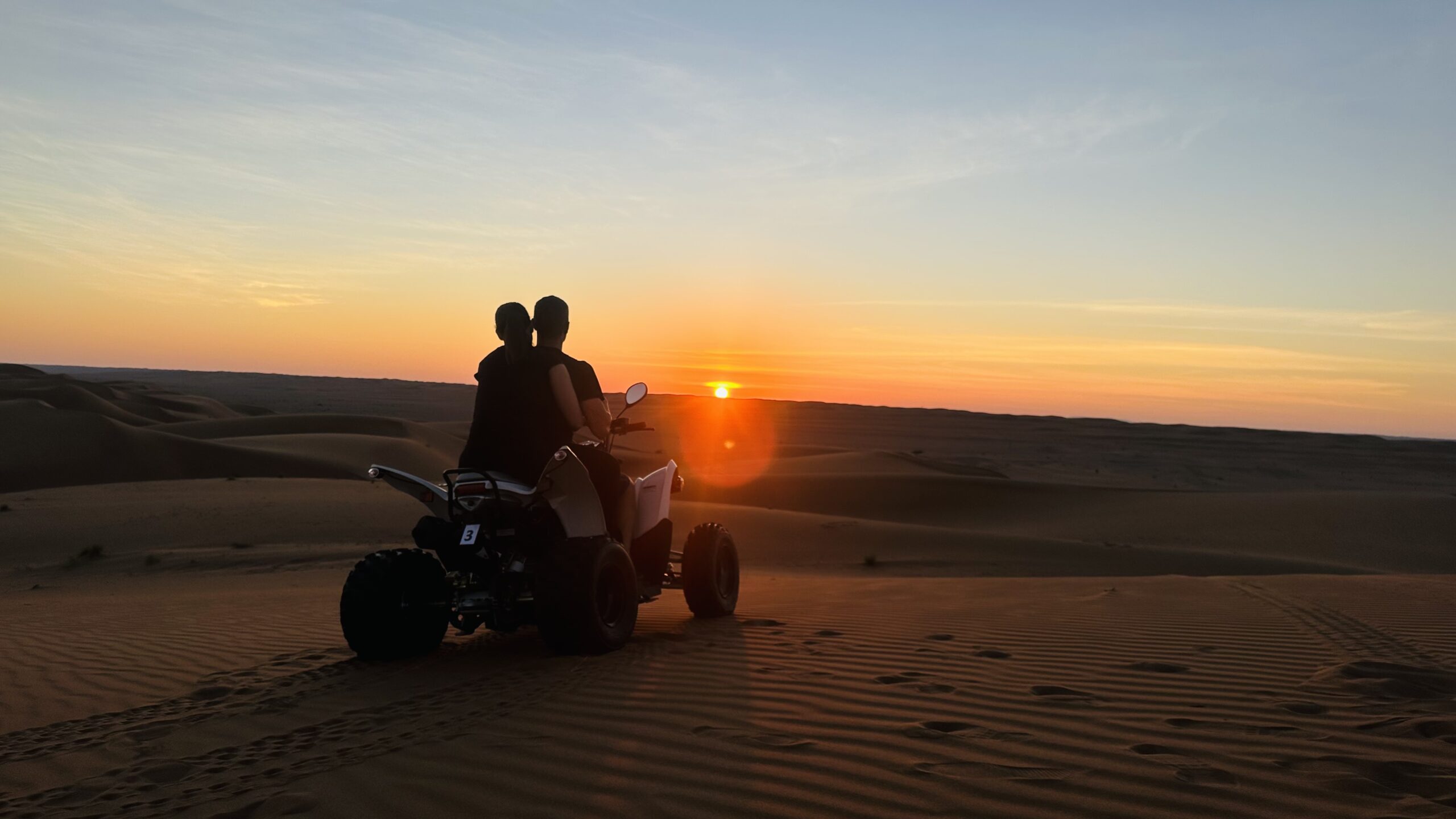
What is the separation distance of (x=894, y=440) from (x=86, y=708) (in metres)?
57.4

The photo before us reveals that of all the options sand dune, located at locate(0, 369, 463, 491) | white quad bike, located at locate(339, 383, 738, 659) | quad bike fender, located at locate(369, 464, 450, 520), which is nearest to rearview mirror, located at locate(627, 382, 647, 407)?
white quad bike, located at locate(339, 383, 738, 659)

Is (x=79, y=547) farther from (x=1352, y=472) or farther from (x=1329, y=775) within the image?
(x=1352, y=472)

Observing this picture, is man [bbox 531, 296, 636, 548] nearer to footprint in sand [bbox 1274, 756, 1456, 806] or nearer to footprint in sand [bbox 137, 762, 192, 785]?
footprint in sand [bbox 137, 762, 192, 785]

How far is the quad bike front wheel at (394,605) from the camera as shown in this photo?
20.1ft

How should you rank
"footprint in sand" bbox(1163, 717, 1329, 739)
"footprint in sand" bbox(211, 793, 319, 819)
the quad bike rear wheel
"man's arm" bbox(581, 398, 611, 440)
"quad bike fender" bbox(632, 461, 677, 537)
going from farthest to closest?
1. "quad bike fender" bbox(632, 461, 677, 537)
2. "man's arm" bbox(581, 398, 611, 440)
3. the quad bike rear wheel
4. "footprint in sand" bbox(1163, 717, 1329, 739)
5. "footprint in sand" bbox(211, 793, 319, 819)

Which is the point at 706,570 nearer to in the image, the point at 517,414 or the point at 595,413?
the point at 595,413

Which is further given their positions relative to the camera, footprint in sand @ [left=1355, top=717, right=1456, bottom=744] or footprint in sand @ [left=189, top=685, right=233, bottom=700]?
footprint in sand @ [left=189, top=685, right=233, bottom=700]

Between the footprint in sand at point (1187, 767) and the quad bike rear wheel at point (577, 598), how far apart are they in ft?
9.42

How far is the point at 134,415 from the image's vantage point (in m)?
40.1

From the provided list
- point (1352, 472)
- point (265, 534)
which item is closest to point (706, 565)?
point (265, 534)

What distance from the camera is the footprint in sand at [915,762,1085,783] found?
382 centimetres

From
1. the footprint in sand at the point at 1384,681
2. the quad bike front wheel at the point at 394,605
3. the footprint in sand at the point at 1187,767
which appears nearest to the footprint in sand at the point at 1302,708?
the footprint in sand at the point at 1384,681

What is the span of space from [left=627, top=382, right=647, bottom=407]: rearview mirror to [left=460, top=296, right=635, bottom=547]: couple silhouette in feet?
0.65

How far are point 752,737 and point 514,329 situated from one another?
281cm
